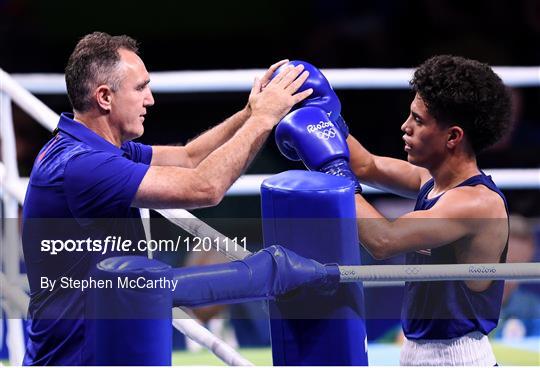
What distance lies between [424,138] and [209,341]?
638 millimetres

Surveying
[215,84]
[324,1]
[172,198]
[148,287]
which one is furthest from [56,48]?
[148,287]

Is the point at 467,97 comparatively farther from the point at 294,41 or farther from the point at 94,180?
the point at 294,41

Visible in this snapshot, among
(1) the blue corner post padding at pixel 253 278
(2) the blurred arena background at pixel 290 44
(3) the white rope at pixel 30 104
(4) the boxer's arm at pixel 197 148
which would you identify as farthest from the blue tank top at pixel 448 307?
(2) the blurred arena background at pixel 290 44

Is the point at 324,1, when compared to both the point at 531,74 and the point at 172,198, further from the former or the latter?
the point at 172,198

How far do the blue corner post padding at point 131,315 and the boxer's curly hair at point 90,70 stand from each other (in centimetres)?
59

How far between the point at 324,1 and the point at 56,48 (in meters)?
1.58

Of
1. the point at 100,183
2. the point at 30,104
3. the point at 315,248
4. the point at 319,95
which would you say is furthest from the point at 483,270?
the point at 30,104

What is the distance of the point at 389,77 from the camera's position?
3127 mm

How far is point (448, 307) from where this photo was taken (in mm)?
2105

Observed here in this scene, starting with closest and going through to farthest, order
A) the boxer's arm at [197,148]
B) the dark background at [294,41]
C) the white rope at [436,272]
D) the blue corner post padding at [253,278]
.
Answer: the blue corner post padding at [253,278] → the white rope at [436,272] → the boxer's arm at [197,148] → the dark background at [294,41]

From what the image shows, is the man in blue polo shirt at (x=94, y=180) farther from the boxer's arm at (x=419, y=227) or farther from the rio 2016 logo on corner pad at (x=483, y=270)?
the rio 2016 logo on corner pad at (x=483, y=270)

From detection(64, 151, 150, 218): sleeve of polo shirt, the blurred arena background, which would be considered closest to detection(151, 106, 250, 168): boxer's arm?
detection(64, 151, 150, 218): sleeve of polo shirt

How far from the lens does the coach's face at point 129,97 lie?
2064 mm

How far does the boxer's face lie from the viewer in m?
2.20
